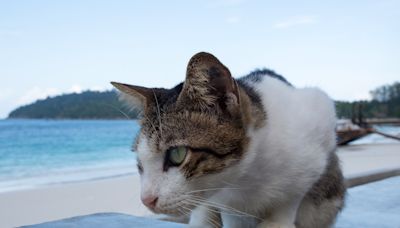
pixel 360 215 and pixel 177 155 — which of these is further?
pixel 360 215

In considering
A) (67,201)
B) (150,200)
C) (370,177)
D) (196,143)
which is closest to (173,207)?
(150,200)

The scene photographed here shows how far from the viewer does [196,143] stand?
3.35 ft

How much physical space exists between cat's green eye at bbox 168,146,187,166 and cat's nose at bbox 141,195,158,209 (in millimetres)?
94

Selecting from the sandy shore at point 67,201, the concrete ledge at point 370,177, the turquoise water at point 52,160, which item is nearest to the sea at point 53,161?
the turquoise water at point 52,160

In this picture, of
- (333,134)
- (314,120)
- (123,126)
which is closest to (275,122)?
(314,120)

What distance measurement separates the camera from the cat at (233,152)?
3.31 feet

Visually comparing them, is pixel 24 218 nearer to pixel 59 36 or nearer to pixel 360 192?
pixel 360 192

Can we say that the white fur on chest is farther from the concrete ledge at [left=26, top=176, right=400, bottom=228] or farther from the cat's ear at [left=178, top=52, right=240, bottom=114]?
the concrete ledge at [left=26, top=176, right=400, bottom=228]

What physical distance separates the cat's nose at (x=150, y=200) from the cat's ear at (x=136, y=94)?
33cm

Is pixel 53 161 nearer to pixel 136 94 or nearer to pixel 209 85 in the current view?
pixel 136 94

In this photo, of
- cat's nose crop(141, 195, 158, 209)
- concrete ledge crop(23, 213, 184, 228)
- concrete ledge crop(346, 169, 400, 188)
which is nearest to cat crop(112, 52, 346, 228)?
cat's nose crop(141, 195, 158, 209)

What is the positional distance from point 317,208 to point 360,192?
0.86 metres

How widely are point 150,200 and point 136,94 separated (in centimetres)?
37

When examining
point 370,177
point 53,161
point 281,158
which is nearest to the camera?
point 281,158
